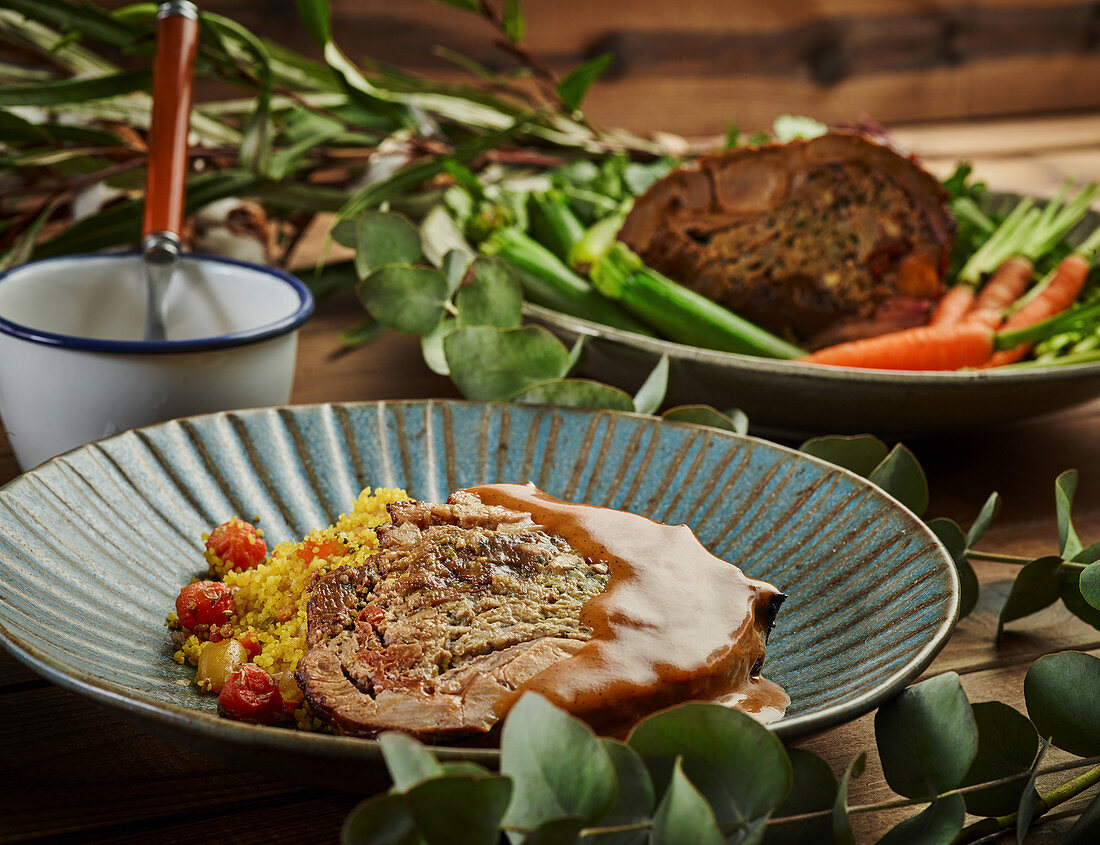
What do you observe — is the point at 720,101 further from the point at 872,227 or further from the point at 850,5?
the point at 872,227

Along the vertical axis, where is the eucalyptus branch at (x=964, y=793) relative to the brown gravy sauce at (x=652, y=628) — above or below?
below

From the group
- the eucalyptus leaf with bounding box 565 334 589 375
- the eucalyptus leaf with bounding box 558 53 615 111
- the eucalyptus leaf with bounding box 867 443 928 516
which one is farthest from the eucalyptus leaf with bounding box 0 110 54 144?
the eucalyptus leaf with bounding box 867 443 928 516

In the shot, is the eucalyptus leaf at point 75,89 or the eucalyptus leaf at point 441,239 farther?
the eucalyptus leaf at point 75,89

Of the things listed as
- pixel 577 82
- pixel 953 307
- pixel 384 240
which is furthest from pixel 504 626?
pixel 577 82

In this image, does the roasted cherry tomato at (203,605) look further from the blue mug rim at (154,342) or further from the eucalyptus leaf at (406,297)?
the eucalyptus leaf at (406,297)

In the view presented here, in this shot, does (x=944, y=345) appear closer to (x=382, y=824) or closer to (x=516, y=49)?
(x=516, y=49)

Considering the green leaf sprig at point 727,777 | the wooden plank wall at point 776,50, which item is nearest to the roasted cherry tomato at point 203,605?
the green leaf sprig at point 727,777

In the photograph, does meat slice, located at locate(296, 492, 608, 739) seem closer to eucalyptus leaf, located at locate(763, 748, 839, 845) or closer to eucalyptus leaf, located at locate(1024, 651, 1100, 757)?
eucalyptus leaf, located at locate(763, 748, 839, 845)
